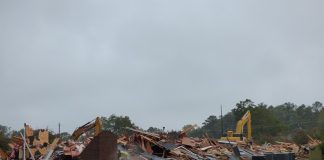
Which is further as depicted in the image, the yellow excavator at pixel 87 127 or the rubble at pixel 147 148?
the yellow excavator at pixel 87 127

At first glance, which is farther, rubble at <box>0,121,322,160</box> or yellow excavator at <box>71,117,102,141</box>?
yellow excavator at <box>71,117,102,141</box>

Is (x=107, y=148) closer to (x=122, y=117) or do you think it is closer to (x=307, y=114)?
(x=122, y=117)

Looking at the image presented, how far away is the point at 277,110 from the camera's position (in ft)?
308

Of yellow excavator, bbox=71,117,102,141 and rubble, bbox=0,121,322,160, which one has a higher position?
yellow excavator, bbox=71,117,102,141

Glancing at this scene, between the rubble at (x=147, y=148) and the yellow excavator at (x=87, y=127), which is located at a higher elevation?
the yellow excavator at (x=87, y=127)

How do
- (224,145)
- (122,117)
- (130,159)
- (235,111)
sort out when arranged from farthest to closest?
(235,111) < (122,117) < (224,145) < (130,159)

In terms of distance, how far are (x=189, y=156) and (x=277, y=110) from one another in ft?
259

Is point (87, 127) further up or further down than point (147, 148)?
further up

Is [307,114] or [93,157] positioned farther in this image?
[307,114]

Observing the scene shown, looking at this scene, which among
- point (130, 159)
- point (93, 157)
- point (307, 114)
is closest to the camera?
point (93, 157)

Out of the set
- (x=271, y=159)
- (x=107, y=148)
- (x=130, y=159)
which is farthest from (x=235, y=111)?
(x=107, y=148)

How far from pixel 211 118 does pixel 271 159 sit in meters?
61.5

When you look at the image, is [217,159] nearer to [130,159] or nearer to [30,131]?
[130,159]

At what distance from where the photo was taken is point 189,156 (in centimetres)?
1764
